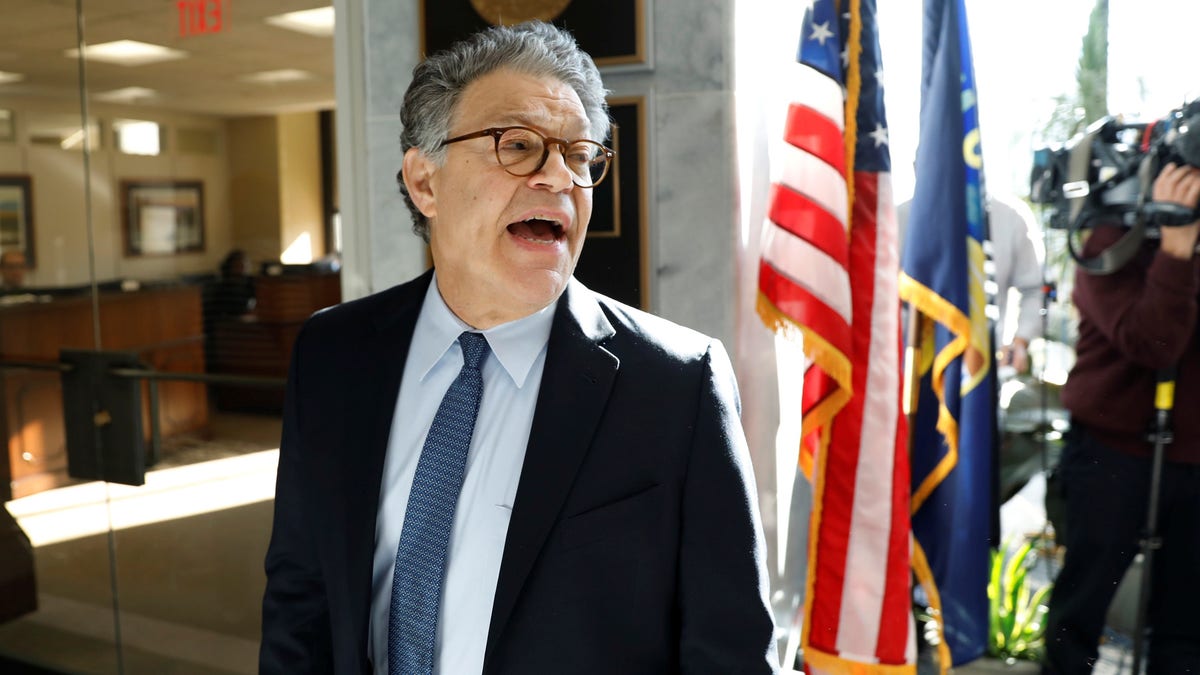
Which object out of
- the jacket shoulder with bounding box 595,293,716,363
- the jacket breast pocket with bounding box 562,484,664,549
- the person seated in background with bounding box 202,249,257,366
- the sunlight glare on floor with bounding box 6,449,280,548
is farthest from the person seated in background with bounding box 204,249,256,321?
the jacket breast pocket with bounding box 562,484,664,549

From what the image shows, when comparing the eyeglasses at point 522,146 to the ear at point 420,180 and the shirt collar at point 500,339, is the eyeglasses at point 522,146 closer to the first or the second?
the ear at point 420,180

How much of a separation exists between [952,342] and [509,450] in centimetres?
128

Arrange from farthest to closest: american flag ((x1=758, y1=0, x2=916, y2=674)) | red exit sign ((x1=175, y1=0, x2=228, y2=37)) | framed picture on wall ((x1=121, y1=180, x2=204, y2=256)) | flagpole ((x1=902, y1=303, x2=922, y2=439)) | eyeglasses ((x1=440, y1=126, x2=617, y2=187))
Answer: framed picture on wall ((x1=121, y1=180, x2=204, y2=256)) → red exit sign ((x1=175, y1=0, x2=228, y2=37)) → flagpole ((x1=902, y1=303, x2=922, y2=439)) → american flag ((x1=758, y1=0, x2=916, y2=674)) → eyeglasses ((x1=440, y1=126, x2=617, y2=187))

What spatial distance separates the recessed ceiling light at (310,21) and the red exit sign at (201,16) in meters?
0.17

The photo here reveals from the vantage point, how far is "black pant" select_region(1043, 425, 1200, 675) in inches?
79.6

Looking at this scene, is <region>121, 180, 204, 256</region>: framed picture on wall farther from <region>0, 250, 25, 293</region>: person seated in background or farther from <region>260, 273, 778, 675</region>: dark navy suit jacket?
<region>260, 273, 778, 675</region>: dark navy suit jacket

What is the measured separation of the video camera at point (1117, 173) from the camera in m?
1.92

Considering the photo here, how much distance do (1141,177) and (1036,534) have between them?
839 millimetres

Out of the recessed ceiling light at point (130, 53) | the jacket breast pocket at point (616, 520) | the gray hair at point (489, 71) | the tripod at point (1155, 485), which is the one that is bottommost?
the tripod at point (1155, 485)

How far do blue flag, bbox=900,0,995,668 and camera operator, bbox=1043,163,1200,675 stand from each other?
197 millimetres

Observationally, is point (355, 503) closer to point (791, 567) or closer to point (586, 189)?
point (586, 189)

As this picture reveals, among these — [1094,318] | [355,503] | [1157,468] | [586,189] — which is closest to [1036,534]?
[1157,468]

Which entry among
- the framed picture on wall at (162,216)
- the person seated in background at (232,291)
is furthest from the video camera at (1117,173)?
A: the framed picture on wall at (162,216)

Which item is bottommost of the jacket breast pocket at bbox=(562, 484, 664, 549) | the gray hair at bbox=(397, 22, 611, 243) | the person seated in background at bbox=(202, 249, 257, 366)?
the jacket breast pocket at bbox=(562, 484, 664, 549)
